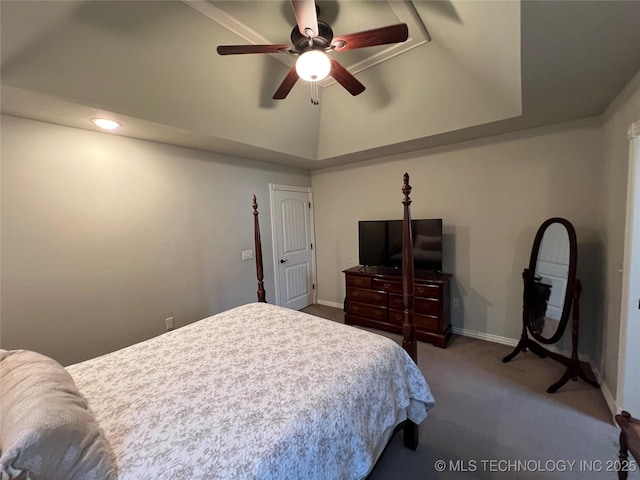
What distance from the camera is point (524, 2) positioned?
3.94 ft

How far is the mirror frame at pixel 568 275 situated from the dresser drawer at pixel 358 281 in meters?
1.72

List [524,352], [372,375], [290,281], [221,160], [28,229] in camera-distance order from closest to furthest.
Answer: [372,375] < [28,229] < [524,352] < [221,160] < [290,281]

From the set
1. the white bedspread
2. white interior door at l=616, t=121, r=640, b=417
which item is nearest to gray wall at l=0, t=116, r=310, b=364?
the white bedspread

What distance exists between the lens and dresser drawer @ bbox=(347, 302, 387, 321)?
3471 mm

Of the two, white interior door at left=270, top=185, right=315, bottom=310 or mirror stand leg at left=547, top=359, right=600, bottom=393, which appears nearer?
mirror stand leg at left=547, top=359, right=600, bottom=393

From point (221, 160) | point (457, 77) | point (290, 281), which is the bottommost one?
point (290, 281)

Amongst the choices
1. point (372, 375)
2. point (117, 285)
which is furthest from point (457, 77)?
point (117, 285)

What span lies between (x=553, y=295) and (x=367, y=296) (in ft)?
6.37

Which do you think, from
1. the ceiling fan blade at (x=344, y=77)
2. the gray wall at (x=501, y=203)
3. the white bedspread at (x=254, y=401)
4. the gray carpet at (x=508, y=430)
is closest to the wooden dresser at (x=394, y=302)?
the gray wall at (x=501, y=203)

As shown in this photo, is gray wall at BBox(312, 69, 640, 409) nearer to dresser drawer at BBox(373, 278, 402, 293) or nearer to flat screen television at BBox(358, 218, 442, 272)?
flat screen television at BBox(358, 218, 442, 272)

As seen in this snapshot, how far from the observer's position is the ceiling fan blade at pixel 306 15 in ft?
4.43

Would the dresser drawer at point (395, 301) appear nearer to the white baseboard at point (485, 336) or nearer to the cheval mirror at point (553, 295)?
the white baseboard at point (485, 336)

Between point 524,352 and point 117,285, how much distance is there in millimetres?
4356

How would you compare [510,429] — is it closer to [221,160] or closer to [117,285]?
[117,285]
